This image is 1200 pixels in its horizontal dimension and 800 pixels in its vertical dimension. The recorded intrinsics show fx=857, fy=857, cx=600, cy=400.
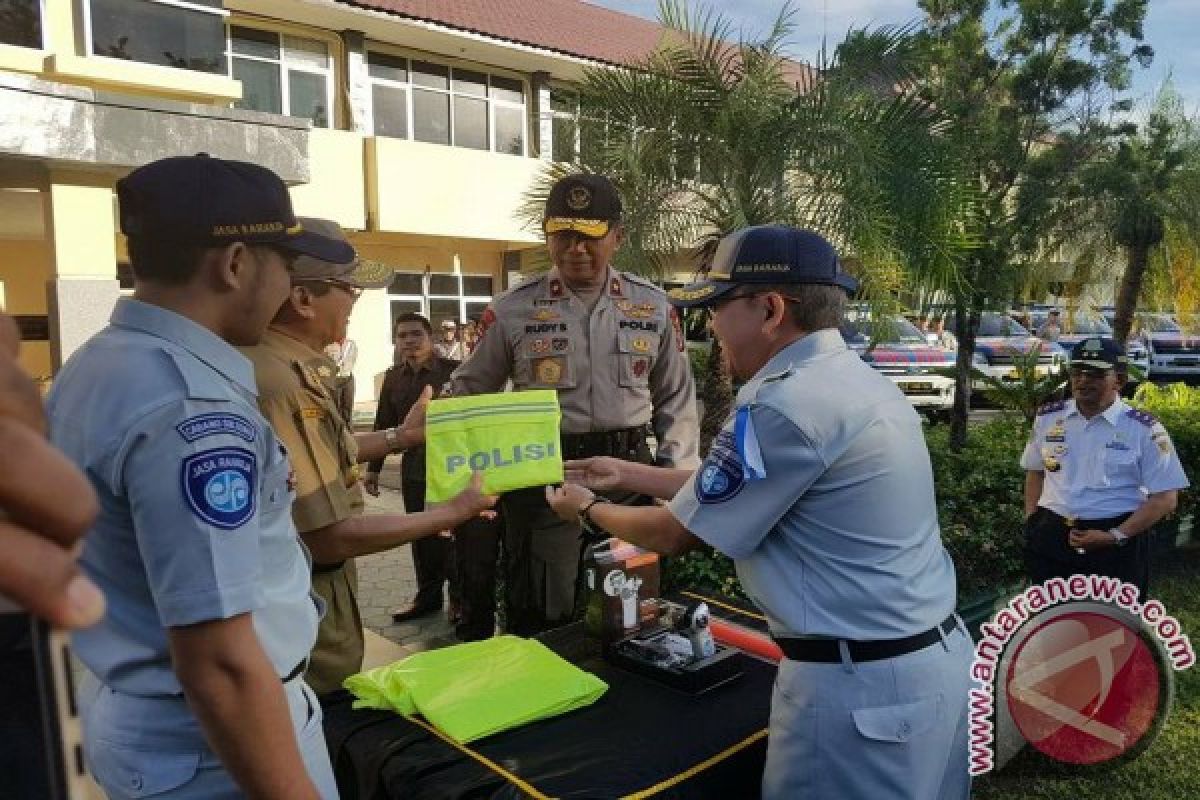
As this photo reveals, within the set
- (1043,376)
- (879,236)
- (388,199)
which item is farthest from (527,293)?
(388,199)

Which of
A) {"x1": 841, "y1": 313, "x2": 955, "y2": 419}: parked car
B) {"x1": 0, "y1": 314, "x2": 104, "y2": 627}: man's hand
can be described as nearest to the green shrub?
{"x1": 841, "y1": 313, "x2": 955, "y2": 419}: parked car

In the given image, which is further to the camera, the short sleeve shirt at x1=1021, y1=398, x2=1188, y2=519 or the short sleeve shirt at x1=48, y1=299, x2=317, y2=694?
the short sleeve shirt at x1=1021, y1=398, x2=1188, y2=519

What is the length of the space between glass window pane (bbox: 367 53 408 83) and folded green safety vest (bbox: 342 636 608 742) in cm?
1476

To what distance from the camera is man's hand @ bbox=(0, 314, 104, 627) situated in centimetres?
45

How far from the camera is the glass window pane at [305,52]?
1405 centimetres

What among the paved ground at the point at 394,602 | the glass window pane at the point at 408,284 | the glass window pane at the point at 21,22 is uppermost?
the glass window pane at the point at 21,22

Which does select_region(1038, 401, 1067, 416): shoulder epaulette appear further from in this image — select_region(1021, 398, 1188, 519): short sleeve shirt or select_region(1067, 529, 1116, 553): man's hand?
select_region(1067, 529, 1116, 553): man's hand

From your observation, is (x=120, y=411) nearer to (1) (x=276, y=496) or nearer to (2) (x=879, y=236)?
(1) (x=276, y=496)

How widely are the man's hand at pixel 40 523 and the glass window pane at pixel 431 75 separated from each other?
16478mm

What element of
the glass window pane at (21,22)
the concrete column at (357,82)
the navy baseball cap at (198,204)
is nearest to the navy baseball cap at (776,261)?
the navy baseball cap at (198,204)

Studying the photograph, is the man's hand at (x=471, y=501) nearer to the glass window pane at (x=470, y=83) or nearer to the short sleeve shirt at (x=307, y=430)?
the short sleeve shirt at (x=307, y=430)

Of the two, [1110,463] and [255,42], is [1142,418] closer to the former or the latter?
[1110,463]

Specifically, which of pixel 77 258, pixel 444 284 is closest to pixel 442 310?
pixel 444 284

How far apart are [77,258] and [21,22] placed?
2541mm
